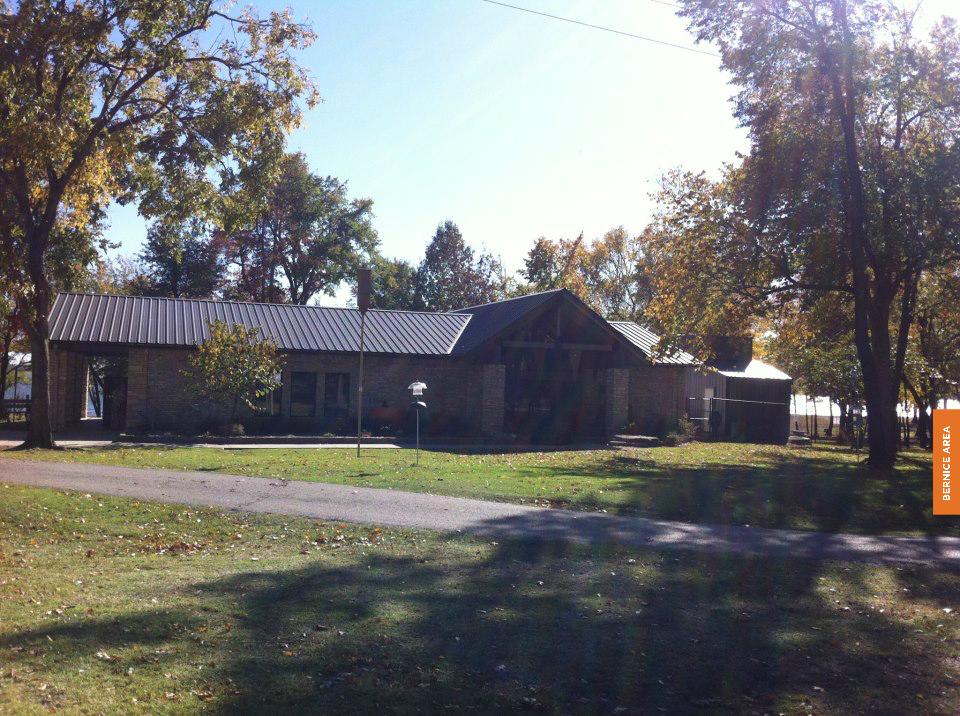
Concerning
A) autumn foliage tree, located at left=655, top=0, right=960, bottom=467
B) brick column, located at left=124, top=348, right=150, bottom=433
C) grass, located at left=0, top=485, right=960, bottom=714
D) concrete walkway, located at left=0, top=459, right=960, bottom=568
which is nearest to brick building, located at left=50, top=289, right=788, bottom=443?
brick column, located at left=124, top=348, right=150, bottom=433

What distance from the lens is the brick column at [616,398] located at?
106 ft

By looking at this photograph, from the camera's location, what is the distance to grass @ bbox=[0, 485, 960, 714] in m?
5.76

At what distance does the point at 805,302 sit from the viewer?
81.5 ft

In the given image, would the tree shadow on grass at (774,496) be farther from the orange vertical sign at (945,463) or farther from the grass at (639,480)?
the orange vertical sign at (945,463)

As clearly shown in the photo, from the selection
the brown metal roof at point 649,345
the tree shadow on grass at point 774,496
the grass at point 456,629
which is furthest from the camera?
the brown metal roof at point 649,345

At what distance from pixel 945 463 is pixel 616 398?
17.0 meters

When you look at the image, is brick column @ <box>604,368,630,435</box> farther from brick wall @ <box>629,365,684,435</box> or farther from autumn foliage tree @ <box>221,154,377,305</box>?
autumn foliage tree @ <box>221,154,377,305</box>

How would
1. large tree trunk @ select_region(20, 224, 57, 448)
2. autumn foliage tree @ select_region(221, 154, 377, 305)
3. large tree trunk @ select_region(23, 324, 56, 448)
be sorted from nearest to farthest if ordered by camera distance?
large tree trunk @ select_region(20, 224, 57, 448)
large tree trunk @ select_region(23, 324, 56, 448)
autumn foliage tree @ select_region(221, 154, 377, 305)

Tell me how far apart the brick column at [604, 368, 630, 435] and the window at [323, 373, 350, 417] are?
9.24 m

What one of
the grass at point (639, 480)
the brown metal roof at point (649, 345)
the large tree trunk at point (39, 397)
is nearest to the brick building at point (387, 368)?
the brown metal roof at point (649, 345)

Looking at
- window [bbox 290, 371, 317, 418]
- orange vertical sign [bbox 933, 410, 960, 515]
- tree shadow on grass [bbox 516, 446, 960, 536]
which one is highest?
window [bbox 290, 371, 317, 418]

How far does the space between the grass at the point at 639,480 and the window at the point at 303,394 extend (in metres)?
6.57

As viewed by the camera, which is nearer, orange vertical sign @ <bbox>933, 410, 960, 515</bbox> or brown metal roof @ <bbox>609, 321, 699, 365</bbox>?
orange vertical sign @ <bbox>933, 410, 960, 515</bbox>

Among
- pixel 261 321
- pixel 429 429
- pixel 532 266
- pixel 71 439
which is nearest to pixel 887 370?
pixel 429 429
